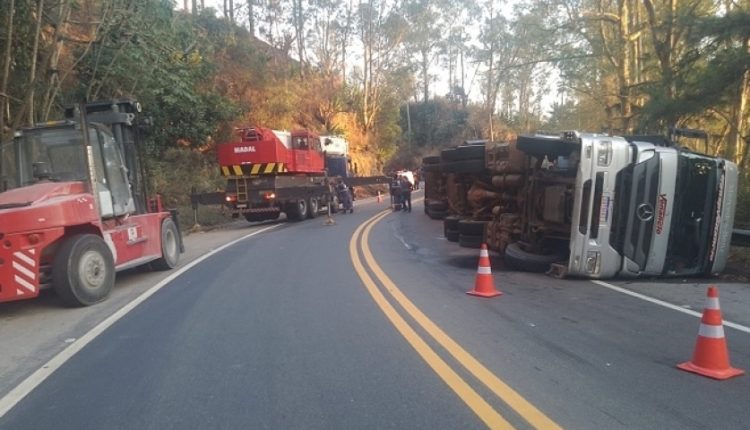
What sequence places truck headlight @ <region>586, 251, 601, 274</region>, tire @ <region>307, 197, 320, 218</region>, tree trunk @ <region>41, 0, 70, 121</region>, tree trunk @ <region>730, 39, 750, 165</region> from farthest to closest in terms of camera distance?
tire @ <region>307, 197, 320, 218</region> → tree trunk @ <region>41, 0, 70, 121</region> → tree trunk @ <region>730, 39, 750, 165</region> → truck headlight @ <region>586, 251, 601, 274</region>

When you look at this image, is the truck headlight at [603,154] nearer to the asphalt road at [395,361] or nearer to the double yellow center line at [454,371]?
the asphalt road at [395,361]

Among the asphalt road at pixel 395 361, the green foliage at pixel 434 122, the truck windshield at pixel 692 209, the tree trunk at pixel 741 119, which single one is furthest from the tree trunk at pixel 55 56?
the green foliage at pixel 434 122

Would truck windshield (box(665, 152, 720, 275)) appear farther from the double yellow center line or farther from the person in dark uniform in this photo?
the person in dark uniform

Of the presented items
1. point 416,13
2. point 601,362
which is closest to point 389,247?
point 601,362

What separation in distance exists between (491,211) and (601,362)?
25.5 feet

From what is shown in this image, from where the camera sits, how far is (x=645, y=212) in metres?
9.05

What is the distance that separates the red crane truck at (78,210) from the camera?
7.92m

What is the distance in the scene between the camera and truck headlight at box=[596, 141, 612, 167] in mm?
9023

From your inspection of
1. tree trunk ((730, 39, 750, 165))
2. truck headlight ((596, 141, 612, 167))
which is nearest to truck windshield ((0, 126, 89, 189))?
truck headlight ((596, 141, 612, 167))

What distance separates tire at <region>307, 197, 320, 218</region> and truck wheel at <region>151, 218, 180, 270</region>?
12.3 metres

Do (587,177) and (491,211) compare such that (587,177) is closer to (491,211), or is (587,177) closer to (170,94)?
(491,211)

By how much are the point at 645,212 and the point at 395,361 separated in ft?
17.2

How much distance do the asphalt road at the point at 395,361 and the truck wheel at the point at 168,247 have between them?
84.3 inches

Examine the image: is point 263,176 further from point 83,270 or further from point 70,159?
point 83,270
